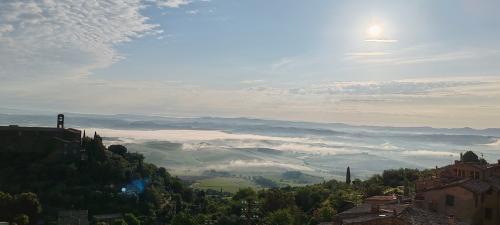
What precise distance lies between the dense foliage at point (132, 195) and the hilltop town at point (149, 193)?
83 millimetres

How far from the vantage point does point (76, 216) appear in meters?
39.9

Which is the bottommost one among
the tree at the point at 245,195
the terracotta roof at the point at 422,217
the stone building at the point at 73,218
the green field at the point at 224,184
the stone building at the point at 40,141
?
the green field at the point at 224,184

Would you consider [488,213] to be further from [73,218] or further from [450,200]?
[73,218]

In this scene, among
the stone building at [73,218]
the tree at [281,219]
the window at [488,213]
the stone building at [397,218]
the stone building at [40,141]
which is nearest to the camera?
the stone building at [397,218]

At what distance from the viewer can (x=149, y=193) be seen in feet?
Answer: 170

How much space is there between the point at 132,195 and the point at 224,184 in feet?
176

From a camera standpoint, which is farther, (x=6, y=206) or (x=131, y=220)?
(x=131, y=220)

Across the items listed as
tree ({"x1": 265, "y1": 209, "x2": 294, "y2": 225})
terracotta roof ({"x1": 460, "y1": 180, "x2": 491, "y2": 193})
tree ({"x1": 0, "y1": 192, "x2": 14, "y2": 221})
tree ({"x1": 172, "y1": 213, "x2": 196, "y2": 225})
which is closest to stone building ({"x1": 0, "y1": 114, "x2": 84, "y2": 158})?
tree ({"x1": 0, "y1": 192, "x2": 14, "y2": 221})

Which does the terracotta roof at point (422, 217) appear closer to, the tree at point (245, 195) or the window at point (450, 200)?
the window at point (450, 200)

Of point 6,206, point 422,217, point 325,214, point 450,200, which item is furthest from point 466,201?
point 6,206

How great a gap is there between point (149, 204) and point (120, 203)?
2.84m

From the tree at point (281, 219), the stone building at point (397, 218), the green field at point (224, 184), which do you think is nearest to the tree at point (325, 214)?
the tree at point (281, 219)

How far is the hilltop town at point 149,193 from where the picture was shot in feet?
89.7

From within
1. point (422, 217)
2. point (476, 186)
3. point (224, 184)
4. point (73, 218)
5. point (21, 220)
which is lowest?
point (224, 184)
